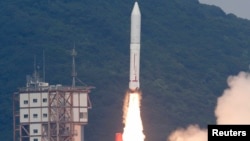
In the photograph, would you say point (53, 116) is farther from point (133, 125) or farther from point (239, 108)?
point (133, 125)

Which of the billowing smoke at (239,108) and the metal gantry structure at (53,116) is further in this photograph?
the metal gantry structure at (53,116)

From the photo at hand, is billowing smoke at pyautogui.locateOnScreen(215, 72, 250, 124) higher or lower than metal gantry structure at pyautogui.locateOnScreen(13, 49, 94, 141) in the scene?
lower

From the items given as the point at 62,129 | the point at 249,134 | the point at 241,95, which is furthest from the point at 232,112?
the point at 249,134

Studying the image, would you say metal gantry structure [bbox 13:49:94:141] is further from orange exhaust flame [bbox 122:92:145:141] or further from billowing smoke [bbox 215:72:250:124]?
orange exhaust flame [bbox 122:92:145:141]

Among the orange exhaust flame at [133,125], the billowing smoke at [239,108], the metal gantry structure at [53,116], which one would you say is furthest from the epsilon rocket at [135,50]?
the metal gantry structure at [53,116]

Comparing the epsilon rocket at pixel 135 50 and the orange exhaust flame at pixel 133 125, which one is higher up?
the epsilon rocket at pixel 135 50

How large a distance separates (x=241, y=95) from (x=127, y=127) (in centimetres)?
3507

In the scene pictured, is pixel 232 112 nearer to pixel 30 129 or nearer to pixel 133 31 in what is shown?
pixel 133 31

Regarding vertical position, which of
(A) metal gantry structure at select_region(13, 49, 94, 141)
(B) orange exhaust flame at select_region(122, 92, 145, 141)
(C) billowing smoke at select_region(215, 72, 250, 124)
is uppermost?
(A) metal gantry structure at select_region(13, 49, 94, 141)

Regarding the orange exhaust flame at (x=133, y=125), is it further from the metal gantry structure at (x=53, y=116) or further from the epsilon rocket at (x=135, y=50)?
the metal gantry structure at (x=53, y=116)

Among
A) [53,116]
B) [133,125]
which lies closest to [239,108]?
[133,125]

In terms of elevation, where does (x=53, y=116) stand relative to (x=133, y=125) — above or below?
above

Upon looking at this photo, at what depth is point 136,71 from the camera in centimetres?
11806

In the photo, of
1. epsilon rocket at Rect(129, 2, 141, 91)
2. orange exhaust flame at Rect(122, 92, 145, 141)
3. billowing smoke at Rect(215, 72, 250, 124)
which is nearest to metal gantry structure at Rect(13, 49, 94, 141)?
billowing smoke at Rect(215, 72, 250, 124)
